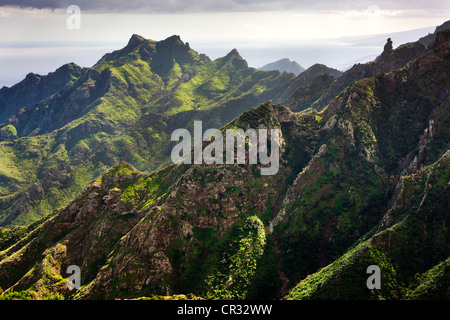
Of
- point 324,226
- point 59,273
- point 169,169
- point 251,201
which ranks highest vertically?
point 169,169

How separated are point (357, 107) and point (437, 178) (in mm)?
77195

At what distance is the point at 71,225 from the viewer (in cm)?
14150

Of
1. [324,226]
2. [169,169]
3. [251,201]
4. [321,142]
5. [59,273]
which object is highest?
[321,142]

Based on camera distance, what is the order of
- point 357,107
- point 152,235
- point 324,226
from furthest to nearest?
point 357,107
point 324,226
point 152,235

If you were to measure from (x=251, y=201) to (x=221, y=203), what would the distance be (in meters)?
17.6

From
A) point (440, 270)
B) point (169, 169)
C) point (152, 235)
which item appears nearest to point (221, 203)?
point (152, 235)

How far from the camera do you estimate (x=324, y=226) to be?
463 ft

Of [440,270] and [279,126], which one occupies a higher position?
[279,126]

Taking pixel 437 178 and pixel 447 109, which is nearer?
pixel 437 178

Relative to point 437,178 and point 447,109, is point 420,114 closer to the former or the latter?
point 447,109

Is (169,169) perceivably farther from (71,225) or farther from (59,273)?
(59,273)

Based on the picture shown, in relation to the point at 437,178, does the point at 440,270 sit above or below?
below

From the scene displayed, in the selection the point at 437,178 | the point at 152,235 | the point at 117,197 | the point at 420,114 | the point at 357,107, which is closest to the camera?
the point at 437,178

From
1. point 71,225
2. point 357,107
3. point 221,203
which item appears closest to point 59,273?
point 71,225
